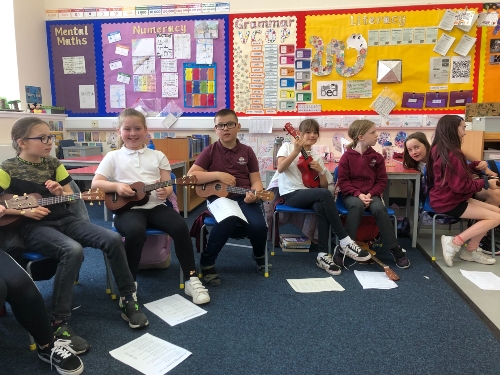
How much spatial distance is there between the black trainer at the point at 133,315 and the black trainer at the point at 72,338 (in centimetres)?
23

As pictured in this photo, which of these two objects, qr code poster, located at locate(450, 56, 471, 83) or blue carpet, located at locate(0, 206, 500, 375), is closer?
blue carpet, located at locate(0, 206, 500, 375)

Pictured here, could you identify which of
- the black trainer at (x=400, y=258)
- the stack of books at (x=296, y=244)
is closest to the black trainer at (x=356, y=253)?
the black trainer at (x=400, y=258)

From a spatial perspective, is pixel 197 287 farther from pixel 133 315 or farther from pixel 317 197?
pixel 317 197

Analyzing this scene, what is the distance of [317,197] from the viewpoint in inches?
106

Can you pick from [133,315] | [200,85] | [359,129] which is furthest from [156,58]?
[133,315]

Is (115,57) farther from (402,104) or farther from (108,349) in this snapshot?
(108,349)

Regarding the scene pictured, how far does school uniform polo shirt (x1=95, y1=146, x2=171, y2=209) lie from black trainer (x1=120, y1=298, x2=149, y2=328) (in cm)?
58

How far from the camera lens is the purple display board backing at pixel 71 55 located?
471 centimetres

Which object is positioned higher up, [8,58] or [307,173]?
[8,58]

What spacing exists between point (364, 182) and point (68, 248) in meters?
2.06

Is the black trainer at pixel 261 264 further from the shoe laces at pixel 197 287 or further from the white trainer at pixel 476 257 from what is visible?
the white trainer at pixel 476 257

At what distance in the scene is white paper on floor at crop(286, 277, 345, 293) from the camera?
233 centimetres

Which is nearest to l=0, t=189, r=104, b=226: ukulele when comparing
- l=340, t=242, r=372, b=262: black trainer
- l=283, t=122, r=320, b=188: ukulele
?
l=283, t=122, r=320, b=188: ukulele

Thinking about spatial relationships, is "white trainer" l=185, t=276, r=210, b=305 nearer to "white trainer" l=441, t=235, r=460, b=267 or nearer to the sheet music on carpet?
the sheet music on carpet
